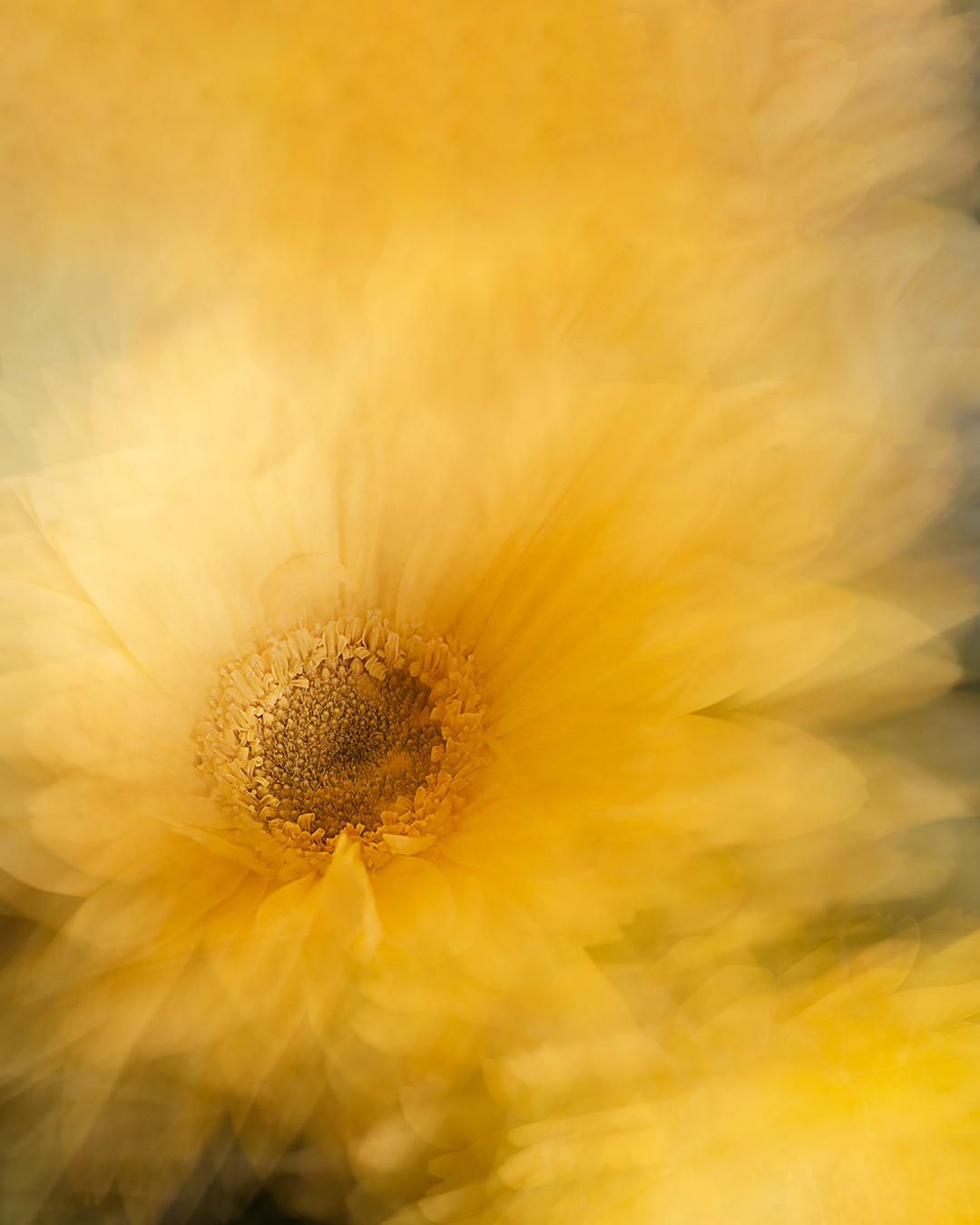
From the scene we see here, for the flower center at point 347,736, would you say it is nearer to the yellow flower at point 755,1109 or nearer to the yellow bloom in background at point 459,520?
the yellow bloom in background at point 459,520

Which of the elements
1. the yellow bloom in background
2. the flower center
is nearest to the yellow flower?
the yellow bloom in background

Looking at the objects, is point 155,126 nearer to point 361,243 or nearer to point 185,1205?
point 361,243

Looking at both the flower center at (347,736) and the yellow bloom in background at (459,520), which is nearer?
the yellow bloom in background at (459,520)

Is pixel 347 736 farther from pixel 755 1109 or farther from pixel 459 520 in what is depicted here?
pixel 755 1109

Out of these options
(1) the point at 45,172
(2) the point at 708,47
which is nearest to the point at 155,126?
(1) the point at 45,172

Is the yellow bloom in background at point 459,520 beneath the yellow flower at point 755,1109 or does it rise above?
above

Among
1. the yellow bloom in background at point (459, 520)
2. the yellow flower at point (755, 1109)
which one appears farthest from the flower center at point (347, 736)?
the yellow flower at point (755, 1109)

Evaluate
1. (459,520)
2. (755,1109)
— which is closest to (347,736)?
(459,520)
